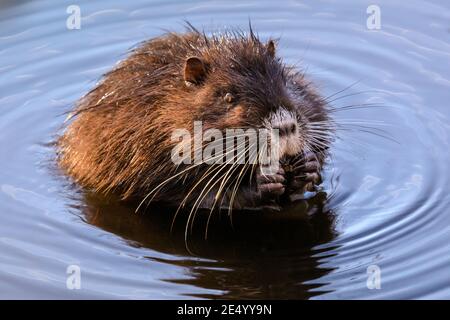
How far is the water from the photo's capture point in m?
7.19

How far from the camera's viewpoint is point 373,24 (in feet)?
35.5

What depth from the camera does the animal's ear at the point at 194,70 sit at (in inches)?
310

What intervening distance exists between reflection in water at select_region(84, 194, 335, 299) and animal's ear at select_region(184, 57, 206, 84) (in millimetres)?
957

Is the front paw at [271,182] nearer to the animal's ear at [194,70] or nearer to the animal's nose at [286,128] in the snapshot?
the animal's nose at [286,128]

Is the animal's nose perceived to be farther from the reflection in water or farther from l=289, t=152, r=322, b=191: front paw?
the reflection in water

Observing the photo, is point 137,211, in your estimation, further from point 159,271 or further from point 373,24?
point 373,24

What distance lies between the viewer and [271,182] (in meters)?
7.93

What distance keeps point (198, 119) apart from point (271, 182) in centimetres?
67

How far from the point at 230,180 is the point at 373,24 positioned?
3.41 metres

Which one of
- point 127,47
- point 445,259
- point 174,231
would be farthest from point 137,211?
point 127,47

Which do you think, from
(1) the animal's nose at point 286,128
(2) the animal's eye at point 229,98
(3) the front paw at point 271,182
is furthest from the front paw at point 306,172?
(2) the animal's eye at point 229,98

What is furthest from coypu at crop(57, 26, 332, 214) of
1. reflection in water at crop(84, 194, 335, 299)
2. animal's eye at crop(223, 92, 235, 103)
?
reflection in water at crop(84, 194, 335, 299)

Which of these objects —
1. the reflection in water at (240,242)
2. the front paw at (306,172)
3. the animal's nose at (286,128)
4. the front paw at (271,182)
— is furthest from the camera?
the front paw at (306,172)

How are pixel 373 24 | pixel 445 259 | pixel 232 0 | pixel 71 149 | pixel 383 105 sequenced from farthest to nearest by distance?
pixel 232 0
pixel 373 24
pixel 383 105
pixel 71 149
pixel 445 259
